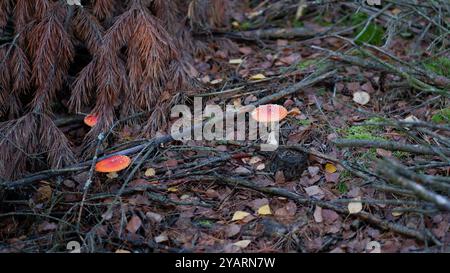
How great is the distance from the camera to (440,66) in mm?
4207

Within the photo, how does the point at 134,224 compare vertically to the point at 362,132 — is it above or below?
below

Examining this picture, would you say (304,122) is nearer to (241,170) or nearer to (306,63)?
(241,170)

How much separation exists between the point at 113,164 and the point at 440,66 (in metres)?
2.79

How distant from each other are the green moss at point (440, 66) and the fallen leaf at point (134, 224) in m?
2.71

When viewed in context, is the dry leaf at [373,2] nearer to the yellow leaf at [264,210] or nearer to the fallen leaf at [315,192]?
the fallen leaf at [315,192]

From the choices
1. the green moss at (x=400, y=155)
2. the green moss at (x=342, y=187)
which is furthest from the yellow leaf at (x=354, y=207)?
the green moss at (x=400, y=155)

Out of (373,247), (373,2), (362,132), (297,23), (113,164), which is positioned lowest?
(373,247)

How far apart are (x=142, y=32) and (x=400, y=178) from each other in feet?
7.14

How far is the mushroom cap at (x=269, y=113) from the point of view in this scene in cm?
359

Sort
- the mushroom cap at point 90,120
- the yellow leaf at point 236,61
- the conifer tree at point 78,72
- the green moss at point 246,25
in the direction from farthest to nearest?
the green moss at point 246,25 → the yellow leaf at point 236,61 → the mushroom cap at point 90,120 → the conifer tree at point 78,72

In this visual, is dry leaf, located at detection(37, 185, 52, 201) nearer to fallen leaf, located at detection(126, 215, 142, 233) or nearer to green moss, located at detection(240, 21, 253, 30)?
fallen leaf, located at detection(126, 215, 142, 233)

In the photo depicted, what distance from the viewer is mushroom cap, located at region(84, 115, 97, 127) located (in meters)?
3.75

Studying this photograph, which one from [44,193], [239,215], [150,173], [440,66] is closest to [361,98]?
[440,66]

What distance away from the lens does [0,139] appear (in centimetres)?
346
